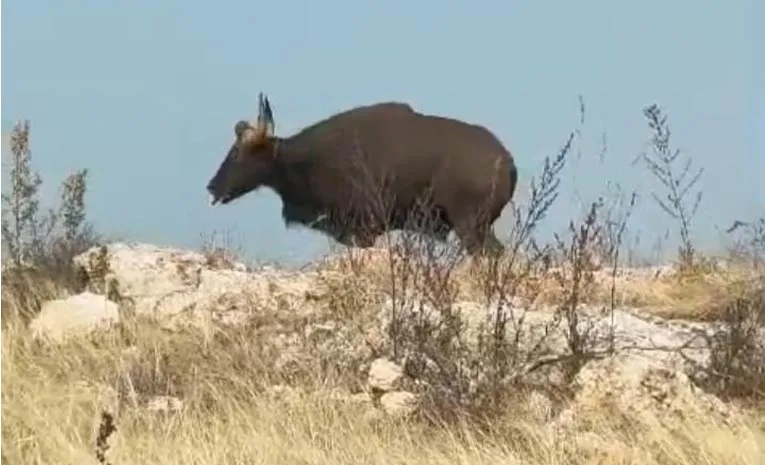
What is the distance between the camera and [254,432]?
14.1 feet

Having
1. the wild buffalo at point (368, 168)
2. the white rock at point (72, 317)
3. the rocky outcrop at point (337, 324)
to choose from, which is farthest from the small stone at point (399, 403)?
the wild buffalo at point (368, 168)

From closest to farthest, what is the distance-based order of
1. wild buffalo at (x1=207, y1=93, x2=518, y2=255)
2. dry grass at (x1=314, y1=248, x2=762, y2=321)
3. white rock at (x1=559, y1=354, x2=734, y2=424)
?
white rock at (x1=559, y1=354, x2=734, y2=424), dry grass at (x1=314, y1=248, x2=762, y2=321), wild buffalo at (x1=207, y1=93, x2=518, y2=255)

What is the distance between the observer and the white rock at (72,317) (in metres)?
5.07

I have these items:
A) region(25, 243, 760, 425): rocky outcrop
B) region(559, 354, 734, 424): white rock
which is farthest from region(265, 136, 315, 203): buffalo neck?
region(559, 354, 734, 424): white rock

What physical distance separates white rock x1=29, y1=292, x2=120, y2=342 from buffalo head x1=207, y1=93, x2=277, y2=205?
4.60 m

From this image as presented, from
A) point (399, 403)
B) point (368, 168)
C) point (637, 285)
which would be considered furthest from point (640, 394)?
point (368, 168)

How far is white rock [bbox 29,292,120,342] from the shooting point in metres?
5.07

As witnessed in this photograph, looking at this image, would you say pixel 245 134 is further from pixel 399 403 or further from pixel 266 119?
pixel 399 403

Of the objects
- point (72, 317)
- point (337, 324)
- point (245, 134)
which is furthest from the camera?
point (245, 134)

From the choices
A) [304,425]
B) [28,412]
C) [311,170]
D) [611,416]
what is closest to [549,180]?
[611,416]

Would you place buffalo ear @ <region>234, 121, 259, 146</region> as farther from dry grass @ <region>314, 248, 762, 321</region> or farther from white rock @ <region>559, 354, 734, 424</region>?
white rock @ <region>559, 354, 734, 424</region>

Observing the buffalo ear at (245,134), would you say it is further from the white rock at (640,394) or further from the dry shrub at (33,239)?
the white rock at (640,394)

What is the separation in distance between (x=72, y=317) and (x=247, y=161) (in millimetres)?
5232

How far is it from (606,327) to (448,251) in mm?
663
